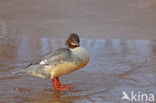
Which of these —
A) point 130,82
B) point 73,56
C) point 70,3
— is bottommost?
point 130,82

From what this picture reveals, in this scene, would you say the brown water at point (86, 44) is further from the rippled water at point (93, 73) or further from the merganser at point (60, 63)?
the merganser at point (60, 63)

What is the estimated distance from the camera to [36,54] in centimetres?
769

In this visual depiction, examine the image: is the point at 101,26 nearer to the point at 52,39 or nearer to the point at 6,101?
the point at 52,39

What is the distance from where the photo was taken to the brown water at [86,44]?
5574mm

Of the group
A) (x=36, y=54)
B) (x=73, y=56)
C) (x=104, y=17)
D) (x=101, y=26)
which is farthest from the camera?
(x=104, y=17)

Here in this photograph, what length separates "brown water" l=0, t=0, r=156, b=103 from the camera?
5574mm

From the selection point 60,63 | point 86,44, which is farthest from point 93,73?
point 86,44

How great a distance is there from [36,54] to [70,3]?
13.0 feet

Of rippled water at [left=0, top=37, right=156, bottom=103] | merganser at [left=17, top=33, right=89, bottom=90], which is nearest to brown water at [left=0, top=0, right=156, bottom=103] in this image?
rippled water at [left=0, top=37, right=156, bottom=103]

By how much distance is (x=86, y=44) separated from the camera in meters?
8.27

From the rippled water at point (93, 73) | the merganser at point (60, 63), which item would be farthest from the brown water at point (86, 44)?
the merganser at point (60, 63)

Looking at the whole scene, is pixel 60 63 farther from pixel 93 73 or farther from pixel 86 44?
pixel 86 44

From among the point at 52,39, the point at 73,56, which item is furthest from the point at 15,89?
the point at 52,39

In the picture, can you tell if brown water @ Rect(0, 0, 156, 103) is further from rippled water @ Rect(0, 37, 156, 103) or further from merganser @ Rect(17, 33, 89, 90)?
merganser @ Rect(17, 33, 89, 90)
